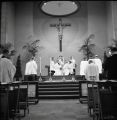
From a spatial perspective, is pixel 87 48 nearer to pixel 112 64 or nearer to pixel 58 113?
pixel 58 113

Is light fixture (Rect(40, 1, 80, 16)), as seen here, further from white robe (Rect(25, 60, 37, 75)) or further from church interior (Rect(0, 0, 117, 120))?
white robe (Rect(25, 60, 37, 75))

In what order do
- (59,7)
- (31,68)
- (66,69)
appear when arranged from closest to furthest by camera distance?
(31,68) → (66,69) → (59,7)

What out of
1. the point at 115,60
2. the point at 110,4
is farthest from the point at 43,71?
the point at 115,60

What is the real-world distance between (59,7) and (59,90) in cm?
624

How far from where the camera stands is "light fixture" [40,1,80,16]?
13000 millimetres

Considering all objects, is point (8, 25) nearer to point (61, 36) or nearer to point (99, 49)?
point (61, 36)

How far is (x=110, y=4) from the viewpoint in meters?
13.1

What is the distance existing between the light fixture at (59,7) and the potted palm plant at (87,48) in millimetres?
2357

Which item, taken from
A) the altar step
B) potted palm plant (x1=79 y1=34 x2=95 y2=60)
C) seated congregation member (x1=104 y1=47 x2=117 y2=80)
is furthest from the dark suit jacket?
potted palm plant (x1=79 y1=34 x2=95 y2=60)

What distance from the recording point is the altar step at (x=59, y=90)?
9.62 meters

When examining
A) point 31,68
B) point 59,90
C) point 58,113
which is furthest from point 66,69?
point 58,113

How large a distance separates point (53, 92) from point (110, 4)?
7.35 meters

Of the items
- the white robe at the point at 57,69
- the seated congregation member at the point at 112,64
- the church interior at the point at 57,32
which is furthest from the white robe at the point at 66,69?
the seated congregation member at the point at 112,64

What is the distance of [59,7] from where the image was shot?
13422 millimetres
